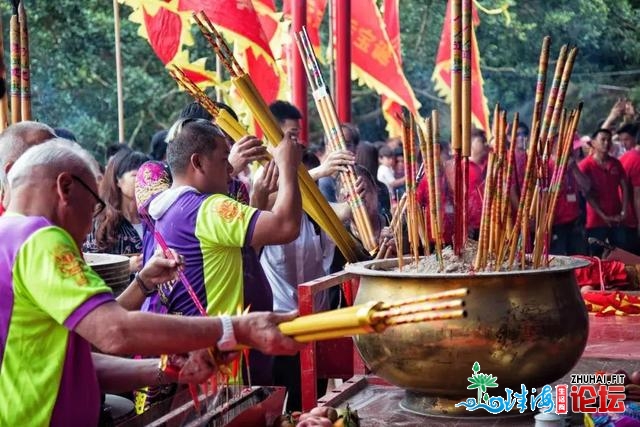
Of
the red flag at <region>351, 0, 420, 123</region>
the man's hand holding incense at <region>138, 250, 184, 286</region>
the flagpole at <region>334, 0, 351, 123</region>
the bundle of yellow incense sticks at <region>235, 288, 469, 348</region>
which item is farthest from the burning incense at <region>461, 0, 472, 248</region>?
the red flag at <region>351, 0, 420, 123</region>

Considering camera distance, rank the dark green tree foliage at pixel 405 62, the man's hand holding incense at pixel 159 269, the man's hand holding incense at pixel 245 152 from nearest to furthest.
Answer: the man's hand holding incense at pixel 159 269 < the man's hand holding incense at pixel 245 152 < the dark green tree foliage at pixel 405 62

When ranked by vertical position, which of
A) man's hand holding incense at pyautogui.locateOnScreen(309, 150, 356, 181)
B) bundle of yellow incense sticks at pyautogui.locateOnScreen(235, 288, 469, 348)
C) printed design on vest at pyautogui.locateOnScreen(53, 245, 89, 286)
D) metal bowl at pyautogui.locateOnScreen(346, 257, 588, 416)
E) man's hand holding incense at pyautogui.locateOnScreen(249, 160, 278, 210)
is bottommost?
metal bowl at pyautogui.locateOnScreen(346, 257, 588, 416)

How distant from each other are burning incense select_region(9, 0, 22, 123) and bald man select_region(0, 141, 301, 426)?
127cm

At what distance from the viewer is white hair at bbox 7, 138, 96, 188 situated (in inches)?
71.9

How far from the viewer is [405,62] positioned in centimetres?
1577

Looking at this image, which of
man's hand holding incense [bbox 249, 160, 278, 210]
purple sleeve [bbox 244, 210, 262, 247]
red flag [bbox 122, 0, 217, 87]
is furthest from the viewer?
red flag [bbox 122, 0, 217, 87]

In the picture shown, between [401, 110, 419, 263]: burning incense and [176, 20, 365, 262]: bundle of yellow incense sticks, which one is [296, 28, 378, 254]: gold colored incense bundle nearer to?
[176, 20, 365, 262]: bundle of yellow incense sticks

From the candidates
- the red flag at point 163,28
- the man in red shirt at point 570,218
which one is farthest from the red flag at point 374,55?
the red flag at point 163,28

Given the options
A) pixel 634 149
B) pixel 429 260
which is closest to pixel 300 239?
pixel 429 260

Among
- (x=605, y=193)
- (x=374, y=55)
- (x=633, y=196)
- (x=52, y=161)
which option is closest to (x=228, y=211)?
(x=52, y=161)

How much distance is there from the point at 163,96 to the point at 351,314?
1256 cm

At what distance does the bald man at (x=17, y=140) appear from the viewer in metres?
2.60

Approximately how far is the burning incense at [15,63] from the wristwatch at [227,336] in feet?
5.15

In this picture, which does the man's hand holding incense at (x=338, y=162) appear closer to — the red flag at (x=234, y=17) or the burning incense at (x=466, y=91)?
the burning incense at (x=466, y=91)
